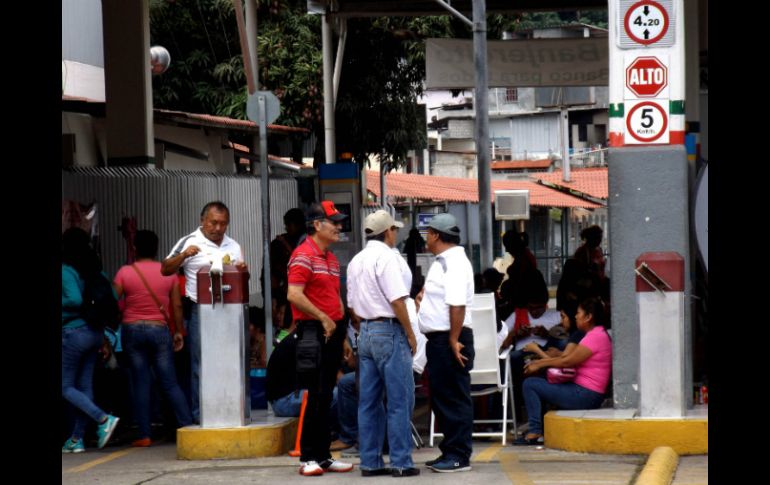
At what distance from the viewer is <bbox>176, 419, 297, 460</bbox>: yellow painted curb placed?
9.81 m

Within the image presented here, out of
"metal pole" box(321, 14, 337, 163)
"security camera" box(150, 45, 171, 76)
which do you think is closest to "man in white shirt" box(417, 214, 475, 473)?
A: "metal pole" box(321, 14, 337, 163)

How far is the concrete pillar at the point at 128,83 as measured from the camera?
17.2m

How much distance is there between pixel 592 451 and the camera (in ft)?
31.7

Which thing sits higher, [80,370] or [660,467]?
[80,370]

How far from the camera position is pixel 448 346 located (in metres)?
8.98

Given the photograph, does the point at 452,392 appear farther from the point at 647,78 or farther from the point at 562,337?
the point at 647,78

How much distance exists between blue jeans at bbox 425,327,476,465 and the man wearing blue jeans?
6.9 inches

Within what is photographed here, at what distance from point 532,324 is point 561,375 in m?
1.44

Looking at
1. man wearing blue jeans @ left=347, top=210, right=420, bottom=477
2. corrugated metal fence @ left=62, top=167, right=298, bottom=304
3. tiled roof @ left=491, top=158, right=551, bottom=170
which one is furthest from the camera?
tiled roof @ left=491, top=158, right=551, bottom=170

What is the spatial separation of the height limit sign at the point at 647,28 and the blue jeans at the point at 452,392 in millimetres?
2649

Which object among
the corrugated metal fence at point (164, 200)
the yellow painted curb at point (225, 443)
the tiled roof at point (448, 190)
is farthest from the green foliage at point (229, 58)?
the yellow painted curb at point (225, 443)

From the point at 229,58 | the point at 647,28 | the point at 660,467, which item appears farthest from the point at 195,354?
the point at 229,58

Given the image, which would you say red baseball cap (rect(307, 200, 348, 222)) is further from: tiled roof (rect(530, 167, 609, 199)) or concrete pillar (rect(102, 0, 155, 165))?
tiled roof (rect(530, 167, 609, 199))
